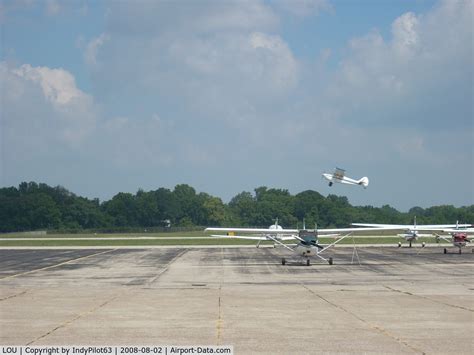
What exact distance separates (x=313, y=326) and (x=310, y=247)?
24.1 meters

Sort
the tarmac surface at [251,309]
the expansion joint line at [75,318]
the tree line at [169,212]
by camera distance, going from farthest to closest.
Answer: the tree line at [169,212] → the expansion joint line at [75,318] → the tarmac surface at [251,309]

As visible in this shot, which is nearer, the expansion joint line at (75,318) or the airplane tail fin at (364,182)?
the expansion joint line at (75,318)

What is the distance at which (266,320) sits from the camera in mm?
16031

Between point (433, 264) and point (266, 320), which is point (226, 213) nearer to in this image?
point (433, 264)

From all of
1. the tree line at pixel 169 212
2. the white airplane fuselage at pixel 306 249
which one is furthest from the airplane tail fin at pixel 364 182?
the tree line at pixel 169 212

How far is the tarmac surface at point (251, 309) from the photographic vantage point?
1318cm

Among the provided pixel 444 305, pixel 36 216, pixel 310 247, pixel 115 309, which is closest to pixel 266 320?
pixel 115 309

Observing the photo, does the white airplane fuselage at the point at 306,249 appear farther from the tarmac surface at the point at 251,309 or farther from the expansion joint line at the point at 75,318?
the expansion joint line at the point at 75,318

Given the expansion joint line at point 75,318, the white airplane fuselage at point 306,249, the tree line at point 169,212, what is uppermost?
the tree line at point 169,212

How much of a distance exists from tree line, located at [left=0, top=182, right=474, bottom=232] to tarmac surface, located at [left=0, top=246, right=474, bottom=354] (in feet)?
355

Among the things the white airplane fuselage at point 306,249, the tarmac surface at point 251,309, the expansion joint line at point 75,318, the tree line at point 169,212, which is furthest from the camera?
the tree line at point 169,212

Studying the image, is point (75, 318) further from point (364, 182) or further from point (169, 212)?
point (169, 212)

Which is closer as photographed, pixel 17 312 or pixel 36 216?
pixel 17 312

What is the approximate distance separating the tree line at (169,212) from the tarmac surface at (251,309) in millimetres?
108282
